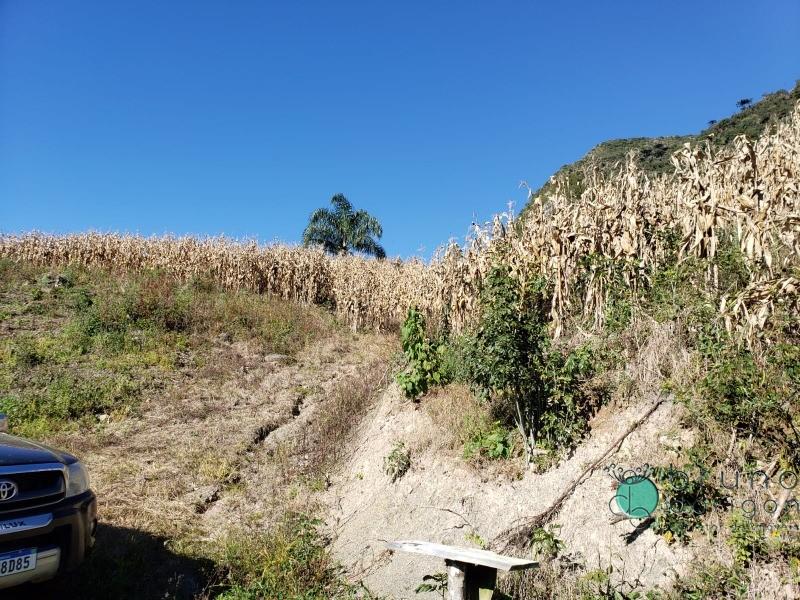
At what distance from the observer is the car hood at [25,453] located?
4179mm

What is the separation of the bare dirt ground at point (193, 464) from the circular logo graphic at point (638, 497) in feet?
13.3

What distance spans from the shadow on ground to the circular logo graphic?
13.2 ft

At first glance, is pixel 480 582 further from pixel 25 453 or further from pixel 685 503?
pixel 25 453

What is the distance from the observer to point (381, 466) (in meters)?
8.55

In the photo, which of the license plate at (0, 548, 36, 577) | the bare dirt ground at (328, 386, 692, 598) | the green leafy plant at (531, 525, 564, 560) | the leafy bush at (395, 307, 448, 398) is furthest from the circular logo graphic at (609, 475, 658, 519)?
the leafy bush at (395, 307, 448, 398)

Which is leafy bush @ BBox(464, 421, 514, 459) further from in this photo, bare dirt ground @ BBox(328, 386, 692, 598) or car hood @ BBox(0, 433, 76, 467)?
car hood @ BBox(0, 433, 76, 467)

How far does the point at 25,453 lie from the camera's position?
4.37 metres

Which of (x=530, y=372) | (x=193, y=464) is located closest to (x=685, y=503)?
(x=530, y=372)

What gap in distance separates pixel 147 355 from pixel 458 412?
29.6ft

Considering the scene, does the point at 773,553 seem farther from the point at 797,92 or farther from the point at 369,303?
the point at 797,92

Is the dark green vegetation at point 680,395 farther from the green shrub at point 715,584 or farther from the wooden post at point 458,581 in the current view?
the wooden post at point 458,581

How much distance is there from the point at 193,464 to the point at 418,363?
13.1ft

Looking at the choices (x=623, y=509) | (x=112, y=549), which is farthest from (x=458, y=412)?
(x=112, y=549)

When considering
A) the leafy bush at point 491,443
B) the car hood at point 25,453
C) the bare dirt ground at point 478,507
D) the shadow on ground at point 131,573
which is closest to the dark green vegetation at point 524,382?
the leafy bush at point 491,443
